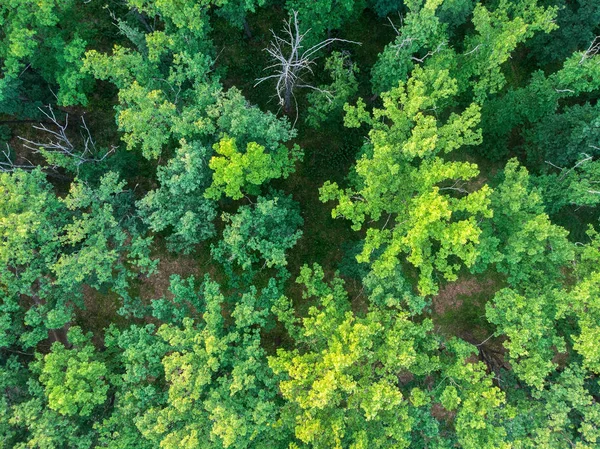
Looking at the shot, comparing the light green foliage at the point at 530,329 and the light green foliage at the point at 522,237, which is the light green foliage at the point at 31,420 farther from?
the light green foliage at the point at 522,237

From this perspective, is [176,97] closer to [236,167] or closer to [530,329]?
[236,167]

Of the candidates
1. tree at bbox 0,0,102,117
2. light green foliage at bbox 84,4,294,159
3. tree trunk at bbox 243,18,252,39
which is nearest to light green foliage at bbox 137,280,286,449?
light green foliage at bbox 84,4,294,159

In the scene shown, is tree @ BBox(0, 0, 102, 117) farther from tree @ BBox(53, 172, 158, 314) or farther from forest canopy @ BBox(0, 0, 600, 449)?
tree @ BBox(53, 172, 158, 314)

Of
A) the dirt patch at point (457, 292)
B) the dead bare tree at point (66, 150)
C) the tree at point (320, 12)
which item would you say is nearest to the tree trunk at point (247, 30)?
the tree at point (320, 12)

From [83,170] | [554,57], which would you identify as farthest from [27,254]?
[554,57]

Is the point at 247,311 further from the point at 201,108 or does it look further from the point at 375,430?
the point at 201,108
